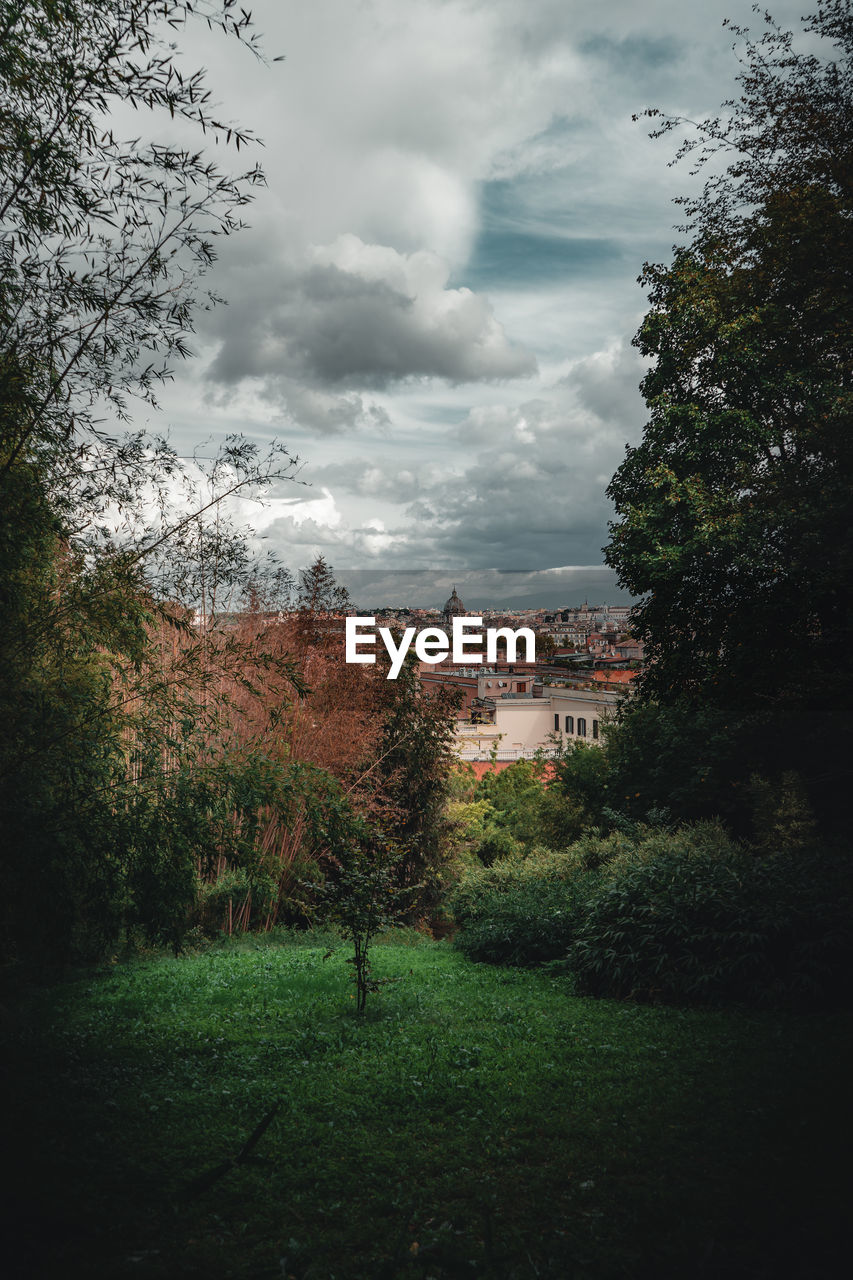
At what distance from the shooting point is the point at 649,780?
55.7 feet

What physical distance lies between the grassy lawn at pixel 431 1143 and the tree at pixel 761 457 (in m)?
5.46

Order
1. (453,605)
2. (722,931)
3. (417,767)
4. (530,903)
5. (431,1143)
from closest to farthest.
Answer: (431,1143), (722,931), (530,903), (417,767), (453,605)

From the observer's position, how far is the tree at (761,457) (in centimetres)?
814

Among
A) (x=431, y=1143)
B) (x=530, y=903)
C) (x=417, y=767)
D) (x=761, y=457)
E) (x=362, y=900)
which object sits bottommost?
(x=530, y=903)

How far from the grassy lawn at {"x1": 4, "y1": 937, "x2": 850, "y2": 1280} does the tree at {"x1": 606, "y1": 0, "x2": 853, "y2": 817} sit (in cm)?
546

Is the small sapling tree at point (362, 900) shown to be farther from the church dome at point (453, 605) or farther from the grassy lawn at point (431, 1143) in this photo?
the church dome at point (453, 605)

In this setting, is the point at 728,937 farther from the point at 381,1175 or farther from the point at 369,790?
the point at 369,790

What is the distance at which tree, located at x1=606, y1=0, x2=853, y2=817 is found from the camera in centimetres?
814

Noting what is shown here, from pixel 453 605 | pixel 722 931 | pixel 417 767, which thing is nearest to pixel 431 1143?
pixel 722 931

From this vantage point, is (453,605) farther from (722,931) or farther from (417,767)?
(722,931)

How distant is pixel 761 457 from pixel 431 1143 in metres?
10.2

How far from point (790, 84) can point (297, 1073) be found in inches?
444

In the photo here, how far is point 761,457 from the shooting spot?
1102cm

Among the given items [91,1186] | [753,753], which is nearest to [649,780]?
[753,753]
